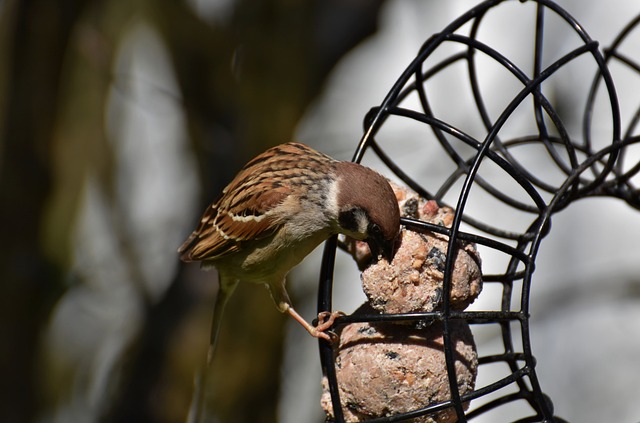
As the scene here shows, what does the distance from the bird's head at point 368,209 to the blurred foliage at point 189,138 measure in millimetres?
1541

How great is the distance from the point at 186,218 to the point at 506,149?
7.37 ft

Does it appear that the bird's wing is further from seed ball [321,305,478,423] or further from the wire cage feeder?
seed ball [321,305,478,423]

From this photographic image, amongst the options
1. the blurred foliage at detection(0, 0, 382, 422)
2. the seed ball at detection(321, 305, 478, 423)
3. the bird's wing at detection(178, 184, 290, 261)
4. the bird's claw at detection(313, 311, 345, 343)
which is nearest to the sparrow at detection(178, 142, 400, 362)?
the bird's wing at detection(178, 184, 290, 261)

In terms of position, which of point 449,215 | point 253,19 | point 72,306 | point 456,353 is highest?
point 253,19

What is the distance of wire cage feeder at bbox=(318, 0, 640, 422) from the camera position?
172cm

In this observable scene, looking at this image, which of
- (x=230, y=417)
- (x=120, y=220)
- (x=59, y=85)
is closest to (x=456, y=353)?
(x=230, y=417)

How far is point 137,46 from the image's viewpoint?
5.08 m

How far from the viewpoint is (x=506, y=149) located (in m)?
2.44

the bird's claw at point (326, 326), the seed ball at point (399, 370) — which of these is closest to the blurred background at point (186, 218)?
the bird's claw at point (326, 326)

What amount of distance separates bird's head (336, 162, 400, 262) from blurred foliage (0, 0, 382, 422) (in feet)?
5.06

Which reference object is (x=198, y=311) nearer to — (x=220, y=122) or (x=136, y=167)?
(x=220, y=122)

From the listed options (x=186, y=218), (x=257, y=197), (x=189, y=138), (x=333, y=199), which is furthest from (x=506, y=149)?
(x=186, y=218)

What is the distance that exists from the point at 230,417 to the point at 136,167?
1947 millimetres

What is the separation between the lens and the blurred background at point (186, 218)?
11.2 feet
